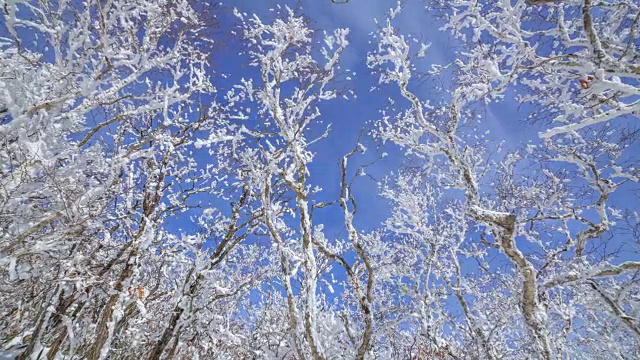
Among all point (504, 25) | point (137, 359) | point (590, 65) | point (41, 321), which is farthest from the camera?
point (137, 359)

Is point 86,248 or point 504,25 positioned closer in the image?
point 504,25

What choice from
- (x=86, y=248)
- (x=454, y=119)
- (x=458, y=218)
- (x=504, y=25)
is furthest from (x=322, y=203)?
(x=458, y=218)

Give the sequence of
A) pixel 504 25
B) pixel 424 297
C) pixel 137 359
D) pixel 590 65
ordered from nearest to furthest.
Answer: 1. pixel 590 65
2. pixel 504 25
3. pixel 137 359
4. pixel 424 297

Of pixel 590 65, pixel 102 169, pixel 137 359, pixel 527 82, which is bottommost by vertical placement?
pixel 137 359

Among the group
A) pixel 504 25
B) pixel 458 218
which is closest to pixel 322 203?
pixel 504 25

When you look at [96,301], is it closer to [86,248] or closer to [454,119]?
[86,248]

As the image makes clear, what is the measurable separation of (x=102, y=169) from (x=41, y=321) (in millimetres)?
2658

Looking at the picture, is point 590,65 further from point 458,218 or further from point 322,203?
point 458,218

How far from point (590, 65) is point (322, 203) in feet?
13.1

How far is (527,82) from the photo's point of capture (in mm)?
6211

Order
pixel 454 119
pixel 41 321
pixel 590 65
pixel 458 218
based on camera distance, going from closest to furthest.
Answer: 1. pixel 590 65
2. pixel 41 321
3. pixel 454 119
4. pixel 458 218

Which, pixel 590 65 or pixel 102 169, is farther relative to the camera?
pixel 102 169

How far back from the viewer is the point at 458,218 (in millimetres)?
A: 12148

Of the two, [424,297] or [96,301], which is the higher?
[424,297]
